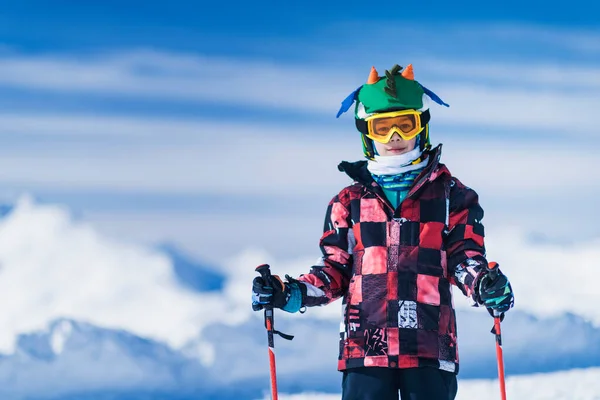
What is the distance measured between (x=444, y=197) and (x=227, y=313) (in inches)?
201

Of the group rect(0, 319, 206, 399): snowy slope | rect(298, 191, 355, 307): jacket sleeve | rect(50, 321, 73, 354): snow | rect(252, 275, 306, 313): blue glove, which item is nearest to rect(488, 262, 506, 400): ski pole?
rect(298, 191, 355, 307): jacket sleeve

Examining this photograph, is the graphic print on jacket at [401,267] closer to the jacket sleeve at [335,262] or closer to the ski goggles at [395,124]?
the jacket sleeve at [335,262]

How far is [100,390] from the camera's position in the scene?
25.1ft

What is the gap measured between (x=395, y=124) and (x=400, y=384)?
1022 millimetres

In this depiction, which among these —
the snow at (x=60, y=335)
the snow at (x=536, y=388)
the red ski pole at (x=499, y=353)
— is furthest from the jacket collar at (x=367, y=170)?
the snow at (x=60, y=335)

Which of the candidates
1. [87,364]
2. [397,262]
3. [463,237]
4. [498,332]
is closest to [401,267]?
[397,262]

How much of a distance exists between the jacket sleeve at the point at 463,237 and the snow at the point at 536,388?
261 centimetres

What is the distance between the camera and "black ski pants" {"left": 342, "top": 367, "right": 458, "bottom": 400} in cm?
360

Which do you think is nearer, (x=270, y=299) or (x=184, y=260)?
(x=270, y=299)

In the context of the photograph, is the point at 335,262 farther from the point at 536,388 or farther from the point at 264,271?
the point at 536,388

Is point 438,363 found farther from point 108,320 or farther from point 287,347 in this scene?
point 108,320

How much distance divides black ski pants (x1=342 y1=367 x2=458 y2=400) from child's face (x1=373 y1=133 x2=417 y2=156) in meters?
0.86

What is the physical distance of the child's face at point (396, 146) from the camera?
3.88 m

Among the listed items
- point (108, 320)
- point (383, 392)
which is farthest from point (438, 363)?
point (108, 320)
